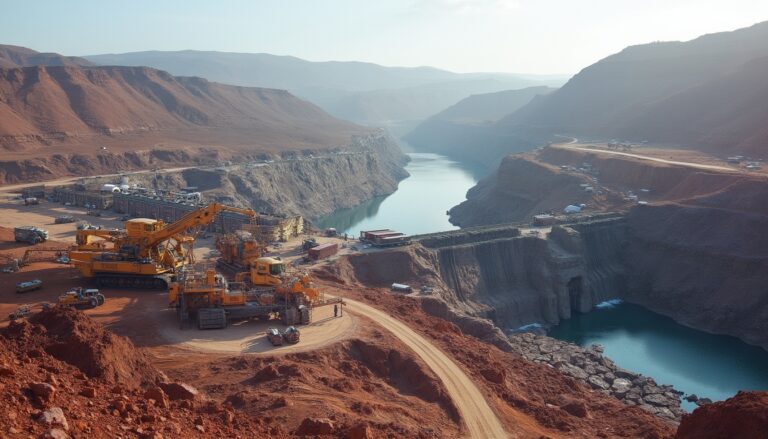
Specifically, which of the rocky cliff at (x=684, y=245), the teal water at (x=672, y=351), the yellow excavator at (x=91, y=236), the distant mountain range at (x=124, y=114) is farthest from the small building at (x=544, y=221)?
the distant mountain range at (x=124, y=114)

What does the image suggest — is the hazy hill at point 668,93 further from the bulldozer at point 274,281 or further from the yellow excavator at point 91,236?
the yellow excavator at point 91,236

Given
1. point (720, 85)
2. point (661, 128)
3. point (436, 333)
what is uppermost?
point (720, 85)

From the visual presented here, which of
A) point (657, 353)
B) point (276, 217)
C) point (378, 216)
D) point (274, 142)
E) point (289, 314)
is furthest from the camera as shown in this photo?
point (274, 142)

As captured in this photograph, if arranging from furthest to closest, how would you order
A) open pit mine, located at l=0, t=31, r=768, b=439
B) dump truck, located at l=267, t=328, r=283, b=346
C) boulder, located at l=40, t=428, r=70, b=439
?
1. dump truck, located at l=267, t=328, r=283, b=346
2. open pit mine, located at l=0, t=31, r=768, b=439
3. boulder, located at l=40, t=428, r=70, b=439

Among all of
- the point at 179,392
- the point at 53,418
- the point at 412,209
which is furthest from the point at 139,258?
the point at 412,209

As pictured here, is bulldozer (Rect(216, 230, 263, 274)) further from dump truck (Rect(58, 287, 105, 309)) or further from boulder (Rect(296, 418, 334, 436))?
boulder (Rect(296, 418, 334, 436))

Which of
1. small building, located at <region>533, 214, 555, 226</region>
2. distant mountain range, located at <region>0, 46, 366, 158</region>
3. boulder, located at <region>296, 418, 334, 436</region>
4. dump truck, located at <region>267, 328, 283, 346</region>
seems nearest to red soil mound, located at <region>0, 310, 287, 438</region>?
boulder, located at <region>296, 418, 334, 436</region>

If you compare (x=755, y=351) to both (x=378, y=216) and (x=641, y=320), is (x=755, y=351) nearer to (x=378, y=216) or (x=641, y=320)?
(x=641, y=320)

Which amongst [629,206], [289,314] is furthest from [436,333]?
[629,206]
